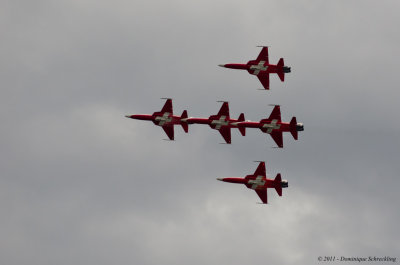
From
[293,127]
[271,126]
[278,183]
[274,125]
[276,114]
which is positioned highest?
[276,114]

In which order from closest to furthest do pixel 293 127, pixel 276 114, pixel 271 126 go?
pixel 293 127 → pixel 271 126 → pixel 276 114

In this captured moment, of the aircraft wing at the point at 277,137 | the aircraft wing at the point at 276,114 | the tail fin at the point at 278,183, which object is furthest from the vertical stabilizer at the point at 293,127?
the tail fin at the point at 278,183

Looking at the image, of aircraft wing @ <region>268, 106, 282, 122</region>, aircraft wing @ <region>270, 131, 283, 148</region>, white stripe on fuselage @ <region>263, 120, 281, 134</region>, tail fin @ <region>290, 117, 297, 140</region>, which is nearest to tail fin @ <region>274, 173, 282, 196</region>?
aircraft wing @ <region>270, 131, 283, 148</region>

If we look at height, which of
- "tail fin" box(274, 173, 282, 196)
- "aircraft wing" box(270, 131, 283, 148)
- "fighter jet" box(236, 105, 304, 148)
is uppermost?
"fighter jet" box(236, 105, 304, 148)

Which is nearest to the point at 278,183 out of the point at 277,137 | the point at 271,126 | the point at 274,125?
the point at 277,137

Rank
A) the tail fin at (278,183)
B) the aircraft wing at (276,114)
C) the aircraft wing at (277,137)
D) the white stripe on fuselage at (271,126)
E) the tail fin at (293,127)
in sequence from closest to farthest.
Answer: the tail fin at (293,127)
the tail fin at (278,183)
the white stripe on fuselage at (271,126)
the aircraft wing at (277,137)
the aircraft wing at (276,114)

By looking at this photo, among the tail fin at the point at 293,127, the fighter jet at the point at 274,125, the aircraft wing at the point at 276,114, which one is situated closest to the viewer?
the tail fin at the point at 293,127

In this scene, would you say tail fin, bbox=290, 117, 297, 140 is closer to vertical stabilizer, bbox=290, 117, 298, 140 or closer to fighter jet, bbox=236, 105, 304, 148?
vertical stabilizer, bbox=290, 117, 298, 140

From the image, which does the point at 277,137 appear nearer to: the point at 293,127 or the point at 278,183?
the point at 293,127

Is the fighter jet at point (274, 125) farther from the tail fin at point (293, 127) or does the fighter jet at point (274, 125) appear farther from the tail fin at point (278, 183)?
the tail fin at point (278, 183)

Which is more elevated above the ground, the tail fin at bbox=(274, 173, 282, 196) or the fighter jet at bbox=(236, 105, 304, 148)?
the fighter jet at bbox=(236, 105, 304, 148)

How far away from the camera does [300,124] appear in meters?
196

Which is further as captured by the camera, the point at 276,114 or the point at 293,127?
the point at 276,114

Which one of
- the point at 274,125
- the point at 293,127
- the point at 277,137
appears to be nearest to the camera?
the point at 293,127
